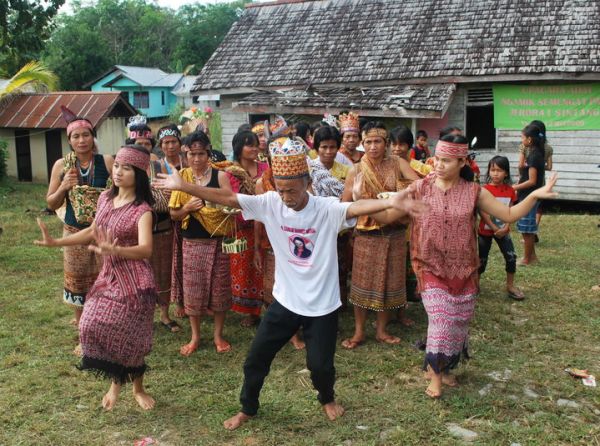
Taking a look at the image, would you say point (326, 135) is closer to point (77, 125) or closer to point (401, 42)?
point (77, 125)

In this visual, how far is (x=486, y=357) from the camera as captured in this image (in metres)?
4.98

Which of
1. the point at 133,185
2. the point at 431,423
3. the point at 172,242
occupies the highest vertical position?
the point at 133,185

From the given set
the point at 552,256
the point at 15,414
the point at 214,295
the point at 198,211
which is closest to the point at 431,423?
the point at 214,295

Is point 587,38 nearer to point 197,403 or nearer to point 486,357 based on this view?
point 486,357

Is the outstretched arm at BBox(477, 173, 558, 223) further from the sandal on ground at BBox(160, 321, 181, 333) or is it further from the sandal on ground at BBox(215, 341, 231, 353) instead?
the sandal on ground at BBox(160, 321, 181, 333)

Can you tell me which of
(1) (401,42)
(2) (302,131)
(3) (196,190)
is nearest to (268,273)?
(3) (196,190)

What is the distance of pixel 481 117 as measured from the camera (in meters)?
14.2

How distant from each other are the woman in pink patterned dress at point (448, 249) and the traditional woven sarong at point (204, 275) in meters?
1.67

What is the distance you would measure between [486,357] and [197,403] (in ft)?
7.59

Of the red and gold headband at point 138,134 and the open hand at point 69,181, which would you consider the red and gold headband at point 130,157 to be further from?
the red and gold headband at point 138,134

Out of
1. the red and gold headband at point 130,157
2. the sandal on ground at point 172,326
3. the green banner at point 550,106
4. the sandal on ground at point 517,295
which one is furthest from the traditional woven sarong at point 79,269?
the green banner at point 550,106

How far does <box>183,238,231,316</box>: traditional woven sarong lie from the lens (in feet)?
16.6

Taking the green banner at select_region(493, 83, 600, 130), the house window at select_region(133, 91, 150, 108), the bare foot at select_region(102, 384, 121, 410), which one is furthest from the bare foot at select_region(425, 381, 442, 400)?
the house window at select_region(133, 91, 150, 108)

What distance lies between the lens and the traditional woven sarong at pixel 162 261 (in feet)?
18.0
